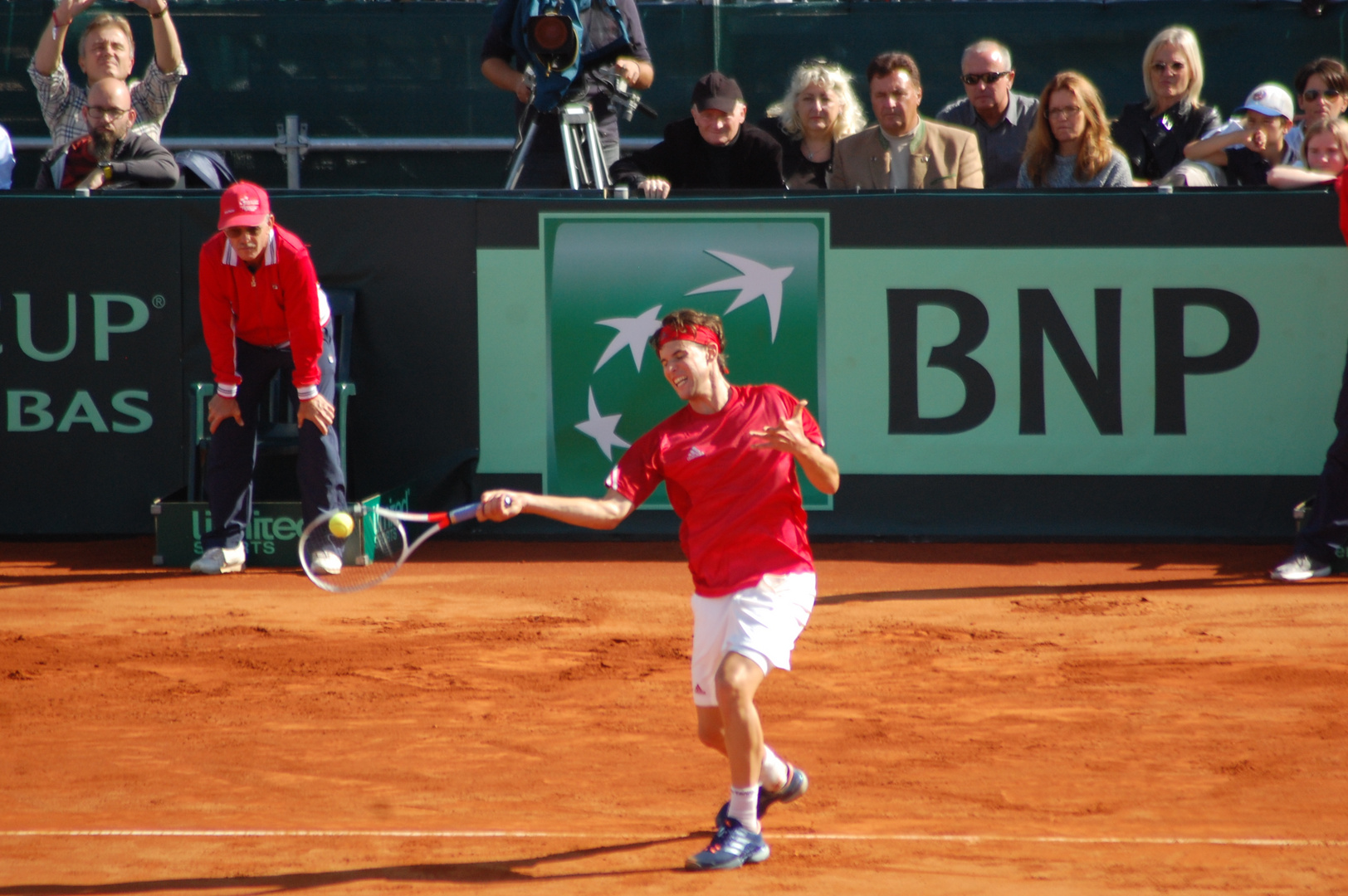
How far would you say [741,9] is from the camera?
1169 cm

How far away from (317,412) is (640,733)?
11.0ft

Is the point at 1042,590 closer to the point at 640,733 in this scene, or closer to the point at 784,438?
the point at 640,733

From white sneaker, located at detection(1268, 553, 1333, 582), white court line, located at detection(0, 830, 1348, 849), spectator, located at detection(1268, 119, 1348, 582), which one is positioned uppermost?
spectator, located at detection(1268, 119, 1348, 582)

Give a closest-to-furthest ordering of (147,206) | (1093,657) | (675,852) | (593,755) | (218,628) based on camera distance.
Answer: (675,852), (593,755), (1093,657), (218,628), (147,206)

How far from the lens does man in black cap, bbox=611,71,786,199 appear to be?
29.8 feet

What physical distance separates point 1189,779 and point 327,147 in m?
8.71

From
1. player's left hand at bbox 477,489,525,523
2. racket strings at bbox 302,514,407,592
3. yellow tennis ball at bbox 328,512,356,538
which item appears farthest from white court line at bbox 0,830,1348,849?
racket strings at bbox 302,514,407,592

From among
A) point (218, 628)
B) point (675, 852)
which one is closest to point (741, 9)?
point (218, 628)

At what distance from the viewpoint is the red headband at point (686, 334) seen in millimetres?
4426

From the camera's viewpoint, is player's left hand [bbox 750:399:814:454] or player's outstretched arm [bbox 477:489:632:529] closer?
player's outstretched arm [bbox 477:489:632:529]

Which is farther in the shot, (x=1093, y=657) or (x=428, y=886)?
(x=1093, y=657)

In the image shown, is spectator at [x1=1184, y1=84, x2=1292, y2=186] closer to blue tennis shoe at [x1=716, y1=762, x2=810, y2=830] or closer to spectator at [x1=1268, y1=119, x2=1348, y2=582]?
spectator at [x1=1268, y1=119, x2=1348, y2=582]

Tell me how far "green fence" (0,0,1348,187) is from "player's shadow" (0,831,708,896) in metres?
8.24

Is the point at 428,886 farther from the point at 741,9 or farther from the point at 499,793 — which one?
the point at 741,9
